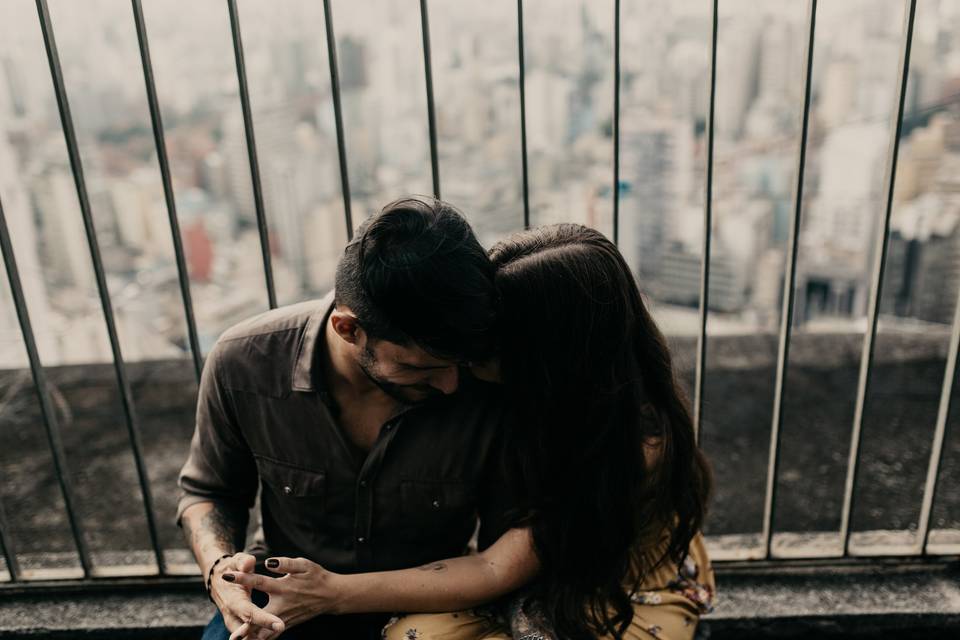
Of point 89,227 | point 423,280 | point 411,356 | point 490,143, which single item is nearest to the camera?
point 423,280

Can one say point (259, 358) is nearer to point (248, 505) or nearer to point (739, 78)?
point (248, 505)

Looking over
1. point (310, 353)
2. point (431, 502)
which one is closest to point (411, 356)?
point (310, 353)

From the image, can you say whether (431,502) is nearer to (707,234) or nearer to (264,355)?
(264,355)

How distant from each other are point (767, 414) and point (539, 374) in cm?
171

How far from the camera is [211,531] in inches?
70.1

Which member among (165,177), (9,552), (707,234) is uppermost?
(165,177)

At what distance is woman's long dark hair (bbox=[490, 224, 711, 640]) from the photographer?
153cm

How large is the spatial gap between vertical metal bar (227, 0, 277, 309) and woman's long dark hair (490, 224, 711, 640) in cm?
58

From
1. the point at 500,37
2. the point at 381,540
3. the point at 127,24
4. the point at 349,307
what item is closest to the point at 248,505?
the point at 381,540

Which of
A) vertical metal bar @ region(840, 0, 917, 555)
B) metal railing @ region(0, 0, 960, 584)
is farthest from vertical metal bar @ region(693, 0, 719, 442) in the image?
vertical metal bar @ region(840, 0, 917, 555)

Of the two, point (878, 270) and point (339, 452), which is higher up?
point (878, 270)

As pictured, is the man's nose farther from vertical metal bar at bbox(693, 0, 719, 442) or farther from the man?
vertical metal bar at bbox(693, 0, 719, 442)

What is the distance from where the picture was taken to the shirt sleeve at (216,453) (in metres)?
1.76

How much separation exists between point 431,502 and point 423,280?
0.57 m
